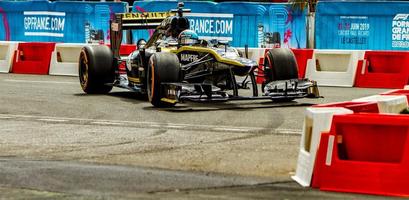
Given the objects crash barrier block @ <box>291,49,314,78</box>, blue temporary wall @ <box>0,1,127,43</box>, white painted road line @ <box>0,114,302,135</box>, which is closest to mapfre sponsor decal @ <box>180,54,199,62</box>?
white painted road line @ <box>0,114,302,135</box>

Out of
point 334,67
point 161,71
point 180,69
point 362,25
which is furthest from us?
point 362,25

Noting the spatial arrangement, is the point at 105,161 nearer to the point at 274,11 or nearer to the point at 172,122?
the point at 172,122

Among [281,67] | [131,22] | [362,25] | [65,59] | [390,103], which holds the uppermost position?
[131,22]

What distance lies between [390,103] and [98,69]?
30.1 feet

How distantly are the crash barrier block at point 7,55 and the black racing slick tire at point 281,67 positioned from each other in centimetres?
1038

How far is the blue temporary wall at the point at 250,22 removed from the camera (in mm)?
25188

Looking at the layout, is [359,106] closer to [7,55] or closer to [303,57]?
[303,57]

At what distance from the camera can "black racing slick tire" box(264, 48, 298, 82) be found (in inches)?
626

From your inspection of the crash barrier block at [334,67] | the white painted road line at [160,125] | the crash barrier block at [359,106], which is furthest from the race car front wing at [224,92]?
the crash barrier block at [359,106]

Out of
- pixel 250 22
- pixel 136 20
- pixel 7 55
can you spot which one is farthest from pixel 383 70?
pixel 7 55

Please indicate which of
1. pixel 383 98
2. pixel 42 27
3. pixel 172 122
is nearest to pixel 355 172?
pixel 383 98

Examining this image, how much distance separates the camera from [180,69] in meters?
15.0

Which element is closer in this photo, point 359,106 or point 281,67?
point 359,106

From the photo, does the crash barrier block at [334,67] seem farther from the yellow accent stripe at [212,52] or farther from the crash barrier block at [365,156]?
the crash barrier block at [365,156]
